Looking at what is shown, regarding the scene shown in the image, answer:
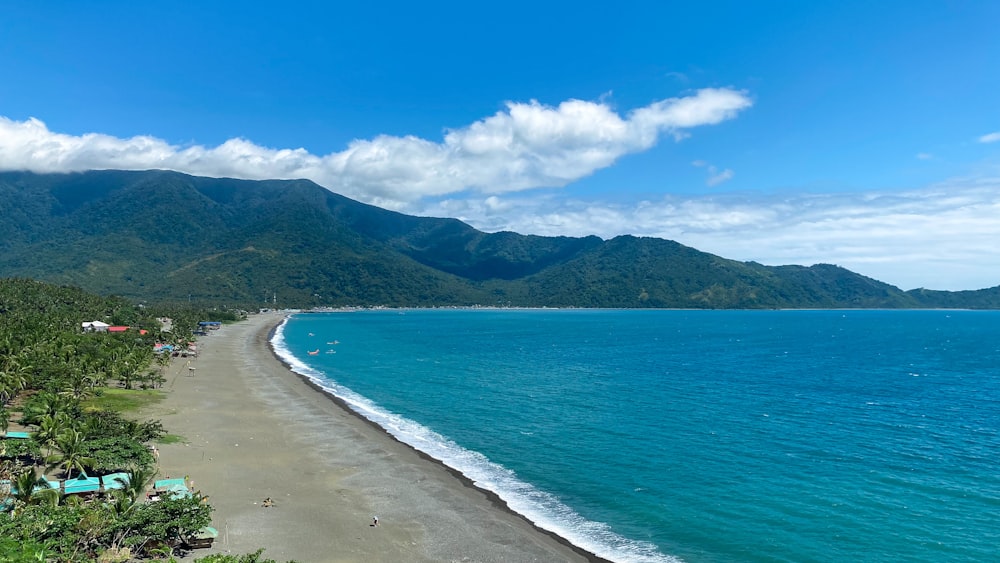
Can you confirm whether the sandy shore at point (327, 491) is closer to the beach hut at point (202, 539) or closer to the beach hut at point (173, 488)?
the beach hut at point (202, 539)

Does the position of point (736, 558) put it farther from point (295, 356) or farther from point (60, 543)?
point (295, 356)

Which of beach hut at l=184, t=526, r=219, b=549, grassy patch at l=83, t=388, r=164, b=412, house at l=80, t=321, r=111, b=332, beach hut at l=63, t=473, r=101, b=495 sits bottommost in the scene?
grassy patch at l=83, t=388, r=164, b=412

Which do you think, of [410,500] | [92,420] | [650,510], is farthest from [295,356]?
[650,510]

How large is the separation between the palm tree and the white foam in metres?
21.9

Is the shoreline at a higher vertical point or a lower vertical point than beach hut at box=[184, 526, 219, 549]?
lower

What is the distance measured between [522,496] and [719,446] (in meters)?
19.9

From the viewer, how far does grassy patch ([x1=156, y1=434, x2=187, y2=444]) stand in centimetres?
4244

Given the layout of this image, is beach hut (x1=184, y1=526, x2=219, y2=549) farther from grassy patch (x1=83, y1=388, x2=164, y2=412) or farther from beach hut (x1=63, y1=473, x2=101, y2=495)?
grassy patch (x1=83, y1=388, x2=164, y2=412)

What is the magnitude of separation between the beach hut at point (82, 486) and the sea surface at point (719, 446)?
21.5 metres

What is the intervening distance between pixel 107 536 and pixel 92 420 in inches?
775

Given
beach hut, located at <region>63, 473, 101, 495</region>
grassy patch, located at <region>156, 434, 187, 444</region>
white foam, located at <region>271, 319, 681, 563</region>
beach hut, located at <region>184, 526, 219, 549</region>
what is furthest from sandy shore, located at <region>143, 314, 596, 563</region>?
beach hut, located at <region>63, 473, 101, 495</region>

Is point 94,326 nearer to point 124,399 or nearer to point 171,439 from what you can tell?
point 124,399

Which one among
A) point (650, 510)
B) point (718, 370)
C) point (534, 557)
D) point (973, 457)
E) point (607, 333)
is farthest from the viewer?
point (607, 333)

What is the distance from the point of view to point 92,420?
3778cm
